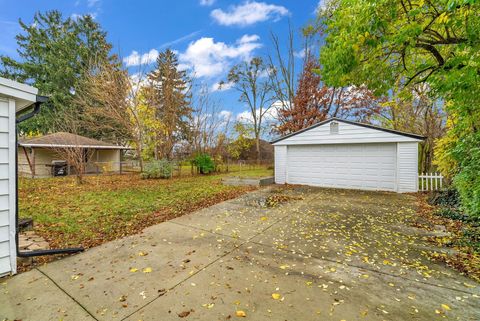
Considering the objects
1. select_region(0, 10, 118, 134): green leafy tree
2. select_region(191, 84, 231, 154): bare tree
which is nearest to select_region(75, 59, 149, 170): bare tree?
select_region(191, 84, 231, 154): bare tree

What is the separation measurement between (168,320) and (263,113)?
843 inches

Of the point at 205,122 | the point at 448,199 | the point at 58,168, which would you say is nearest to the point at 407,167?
the point at 448,199

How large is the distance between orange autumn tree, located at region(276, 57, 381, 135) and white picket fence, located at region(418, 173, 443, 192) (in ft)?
27.7

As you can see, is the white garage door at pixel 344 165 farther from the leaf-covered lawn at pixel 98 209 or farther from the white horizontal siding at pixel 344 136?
the leaf-covered lawn at pixel 98 209

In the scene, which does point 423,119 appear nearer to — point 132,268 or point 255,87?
point 132,268

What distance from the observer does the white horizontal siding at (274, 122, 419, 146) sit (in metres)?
8.08

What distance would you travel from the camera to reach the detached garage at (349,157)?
25.8 feet

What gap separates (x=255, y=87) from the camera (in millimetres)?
21359

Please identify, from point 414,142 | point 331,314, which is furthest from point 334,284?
point 414,142

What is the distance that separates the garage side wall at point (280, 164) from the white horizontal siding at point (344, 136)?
0.44 metres

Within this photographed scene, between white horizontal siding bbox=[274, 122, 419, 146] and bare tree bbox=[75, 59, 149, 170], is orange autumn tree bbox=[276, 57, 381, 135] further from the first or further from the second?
bare tree bbox=[75, 59, 149, 170]

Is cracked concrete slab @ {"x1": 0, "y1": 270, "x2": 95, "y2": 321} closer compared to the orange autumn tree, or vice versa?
cracked concrete slab @ {"x1": 0, "y1": 270, "x2": 95, "y2": 321}

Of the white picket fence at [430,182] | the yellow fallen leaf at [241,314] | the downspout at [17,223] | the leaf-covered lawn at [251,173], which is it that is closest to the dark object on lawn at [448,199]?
the white picket fence at [430,182]

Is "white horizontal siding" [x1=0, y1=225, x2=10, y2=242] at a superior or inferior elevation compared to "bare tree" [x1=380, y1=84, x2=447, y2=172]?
inferior
